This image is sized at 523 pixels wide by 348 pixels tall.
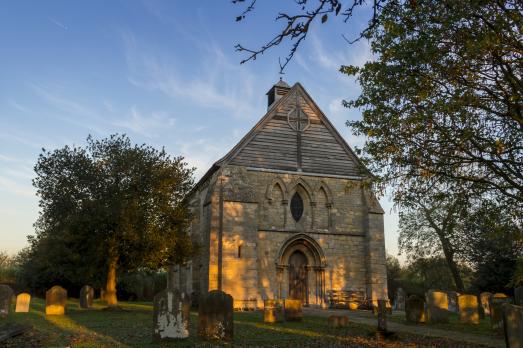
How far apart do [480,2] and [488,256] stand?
24.9m

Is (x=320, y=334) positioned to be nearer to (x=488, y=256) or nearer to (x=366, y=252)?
(x=366, y=252)

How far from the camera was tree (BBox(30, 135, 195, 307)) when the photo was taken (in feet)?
66.6

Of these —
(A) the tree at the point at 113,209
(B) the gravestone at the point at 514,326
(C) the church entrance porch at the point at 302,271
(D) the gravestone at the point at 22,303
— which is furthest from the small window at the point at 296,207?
(B) the gravestone at the point at 514,326

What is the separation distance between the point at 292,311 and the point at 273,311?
2.54ft

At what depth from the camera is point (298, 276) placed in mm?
24781

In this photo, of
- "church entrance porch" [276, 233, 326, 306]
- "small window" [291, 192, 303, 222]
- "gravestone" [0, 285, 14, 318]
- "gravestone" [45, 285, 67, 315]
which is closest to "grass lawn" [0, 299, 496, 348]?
"gravestone" [0, 285, 14, 318]

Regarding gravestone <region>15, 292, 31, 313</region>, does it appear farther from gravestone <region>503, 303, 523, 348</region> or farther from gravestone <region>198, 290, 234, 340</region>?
gravestone <region>503, 303, 523, 348</region>

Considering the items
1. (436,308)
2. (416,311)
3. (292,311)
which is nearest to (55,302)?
(292,311)

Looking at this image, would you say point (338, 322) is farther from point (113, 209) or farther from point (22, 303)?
point (22, 303)

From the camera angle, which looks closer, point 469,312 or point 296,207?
point 469,312

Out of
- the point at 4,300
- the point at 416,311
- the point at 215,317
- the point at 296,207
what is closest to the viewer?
the point at 215,317

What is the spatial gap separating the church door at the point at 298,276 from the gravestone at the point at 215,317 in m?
13.9

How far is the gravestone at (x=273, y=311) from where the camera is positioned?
1603cm

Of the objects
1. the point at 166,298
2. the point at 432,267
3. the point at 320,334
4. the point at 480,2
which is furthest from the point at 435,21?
the point at 432,267
